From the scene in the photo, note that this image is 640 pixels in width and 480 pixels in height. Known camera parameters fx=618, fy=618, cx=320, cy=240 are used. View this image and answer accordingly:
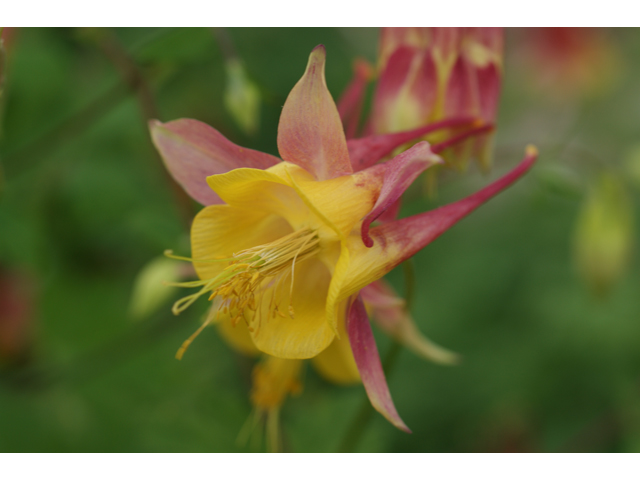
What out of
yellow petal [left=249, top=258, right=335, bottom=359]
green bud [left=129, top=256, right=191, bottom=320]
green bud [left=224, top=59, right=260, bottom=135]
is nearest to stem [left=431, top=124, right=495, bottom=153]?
yellow petal [left=249, top=258, right=335, bottom=359]

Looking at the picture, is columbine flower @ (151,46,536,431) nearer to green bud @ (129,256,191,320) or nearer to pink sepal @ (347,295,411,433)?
pink sepal @ (347,295,411,433)

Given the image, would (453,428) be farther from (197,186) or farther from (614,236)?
(197,186)

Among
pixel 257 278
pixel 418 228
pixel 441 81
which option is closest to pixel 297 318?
pixel 257 278

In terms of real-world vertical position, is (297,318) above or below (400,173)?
below

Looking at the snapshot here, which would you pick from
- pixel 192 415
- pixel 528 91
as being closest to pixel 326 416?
pixel 192 415

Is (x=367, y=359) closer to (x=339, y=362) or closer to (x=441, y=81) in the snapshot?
(x=339, y=362)
